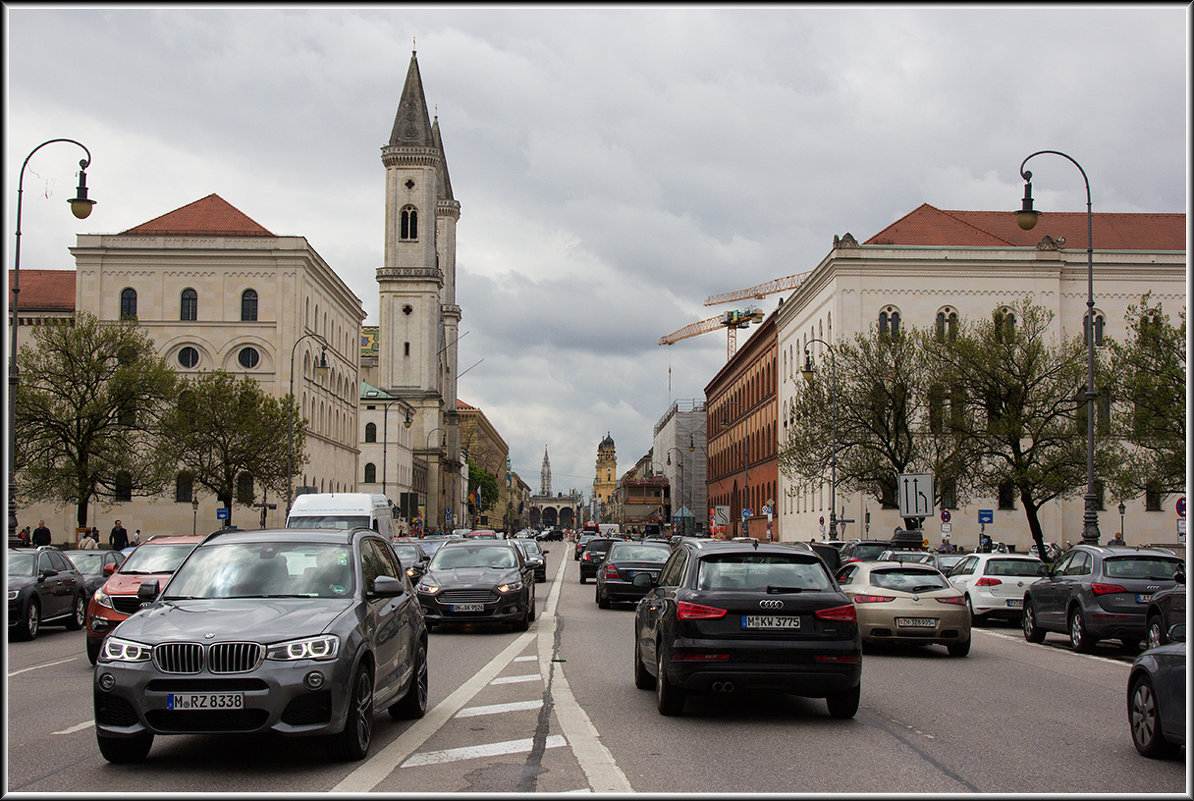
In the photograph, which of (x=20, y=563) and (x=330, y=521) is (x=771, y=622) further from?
(x=330, y=521)

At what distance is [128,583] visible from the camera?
17719 millimetres

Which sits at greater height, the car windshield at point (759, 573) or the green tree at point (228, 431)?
the green tree at point (228, 431)

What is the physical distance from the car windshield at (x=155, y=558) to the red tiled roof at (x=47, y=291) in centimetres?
7725

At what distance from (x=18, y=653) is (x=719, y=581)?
1285 centimetres

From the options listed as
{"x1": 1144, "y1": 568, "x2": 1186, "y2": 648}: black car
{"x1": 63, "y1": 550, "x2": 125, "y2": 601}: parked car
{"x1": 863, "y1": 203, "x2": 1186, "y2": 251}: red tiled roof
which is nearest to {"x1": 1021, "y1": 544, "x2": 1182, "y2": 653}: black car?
{"x1": 1144, "y1": 568, "x2": 1186, "y2": 648}: black car

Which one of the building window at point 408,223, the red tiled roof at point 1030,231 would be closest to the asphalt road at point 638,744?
the red tiled roof at point 1030,231

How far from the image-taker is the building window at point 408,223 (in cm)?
12588

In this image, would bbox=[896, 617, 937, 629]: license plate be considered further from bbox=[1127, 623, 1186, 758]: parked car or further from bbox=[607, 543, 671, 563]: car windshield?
bbox=[607, 543, 671, 563]: car windshield

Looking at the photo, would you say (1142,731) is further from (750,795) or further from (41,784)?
(41,784)

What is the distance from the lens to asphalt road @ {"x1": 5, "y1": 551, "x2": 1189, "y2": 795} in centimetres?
806

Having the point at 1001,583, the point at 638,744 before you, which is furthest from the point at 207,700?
the point at 1001,583

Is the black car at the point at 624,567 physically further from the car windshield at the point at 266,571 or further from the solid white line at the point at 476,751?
the car windshield at the point at 266,571

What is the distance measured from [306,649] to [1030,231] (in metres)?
77.7

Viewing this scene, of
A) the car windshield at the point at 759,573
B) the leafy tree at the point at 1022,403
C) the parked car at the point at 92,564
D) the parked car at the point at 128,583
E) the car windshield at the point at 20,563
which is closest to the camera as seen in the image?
the car windshield at the point at 759,573
